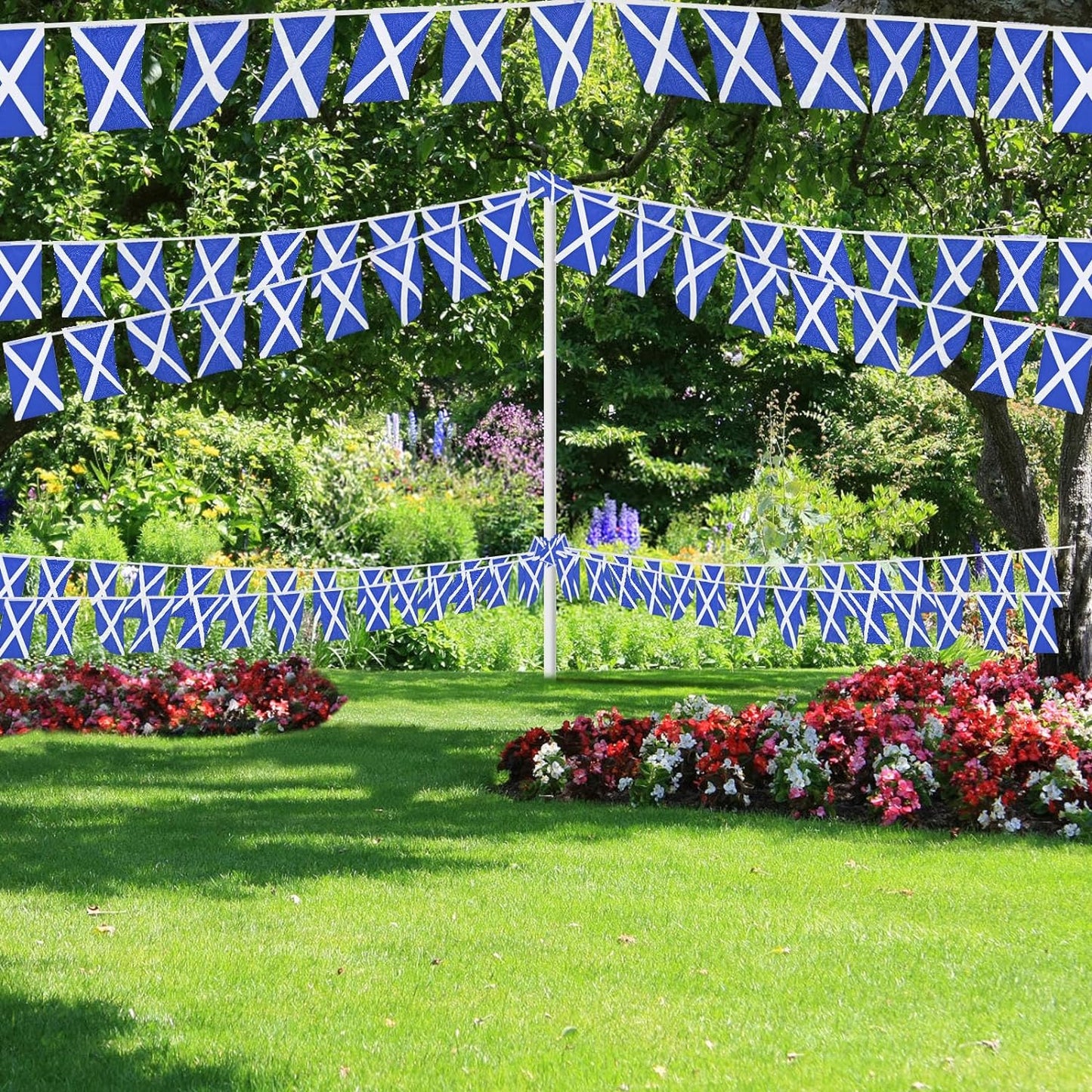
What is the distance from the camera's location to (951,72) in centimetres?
491

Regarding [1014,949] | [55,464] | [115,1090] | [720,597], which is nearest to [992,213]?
[720,597]

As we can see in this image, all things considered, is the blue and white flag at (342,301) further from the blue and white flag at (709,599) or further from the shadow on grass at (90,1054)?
the shadow on grass at (90,1054)

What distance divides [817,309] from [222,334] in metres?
3.05

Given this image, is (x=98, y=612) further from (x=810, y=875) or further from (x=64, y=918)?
(x=810, y=875)

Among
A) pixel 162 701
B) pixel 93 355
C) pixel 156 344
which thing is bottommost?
pixel 162 701

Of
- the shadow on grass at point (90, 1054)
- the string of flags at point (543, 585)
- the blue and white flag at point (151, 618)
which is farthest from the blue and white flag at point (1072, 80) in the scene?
the blue and white flag at point (151, 618)

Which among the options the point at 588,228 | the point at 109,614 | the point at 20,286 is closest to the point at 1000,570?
the point at 588,228

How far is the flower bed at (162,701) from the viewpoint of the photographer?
868 centimetres

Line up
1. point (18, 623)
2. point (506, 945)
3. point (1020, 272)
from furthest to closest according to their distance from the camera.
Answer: point (18, 623) < point (1020, 272) < point (506, 945)

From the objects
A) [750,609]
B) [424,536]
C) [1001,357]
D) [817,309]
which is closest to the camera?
[1001,357]

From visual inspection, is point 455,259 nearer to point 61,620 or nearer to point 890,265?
point 890,265

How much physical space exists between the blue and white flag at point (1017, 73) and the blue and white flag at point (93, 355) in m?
3.95

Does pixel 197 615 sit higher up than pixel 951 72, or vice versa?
pixel 951 72

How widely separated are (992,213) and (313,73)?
17.2 feet
